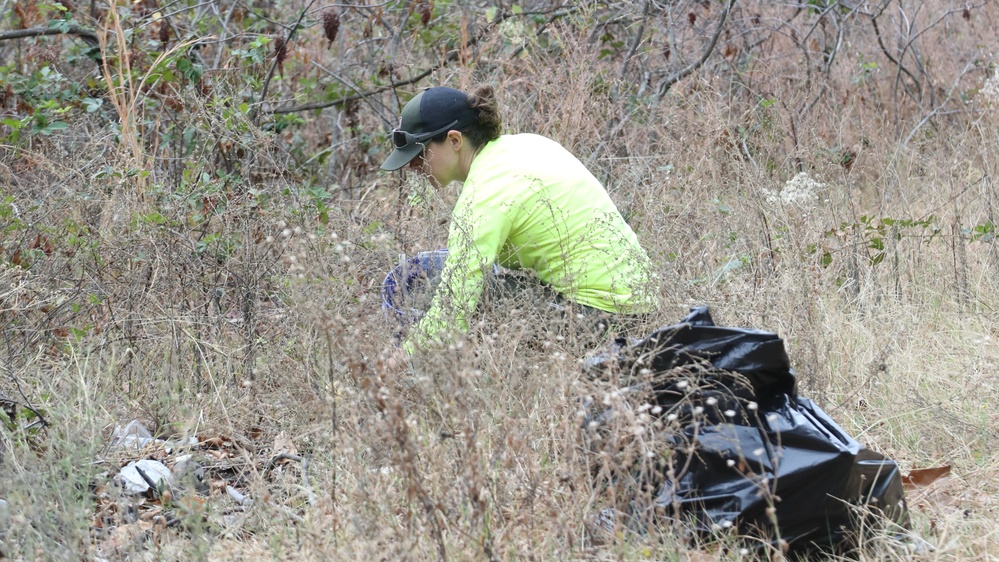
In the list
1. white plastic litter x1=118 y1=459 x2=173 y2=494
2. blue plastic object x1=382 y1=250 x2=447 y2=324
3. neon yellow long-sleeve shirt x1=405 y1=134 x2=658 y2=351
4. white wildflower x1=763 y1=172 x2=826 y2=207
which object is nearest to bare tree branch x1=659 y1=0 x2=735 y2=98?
white wildflower x1=763 y1=172 x2=826 y2=207

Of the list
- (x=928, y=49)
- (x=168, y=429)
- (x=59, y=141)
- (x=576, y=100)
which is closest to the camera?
(x=168, y=429)

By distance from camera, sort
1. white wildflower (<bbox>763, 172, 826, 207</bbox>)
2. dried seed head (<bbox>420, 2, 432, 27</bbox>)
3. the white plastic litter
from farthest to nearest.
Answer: dried seed head (<bbox>420, 2, 432, 27</bbox>)
white wildflower (<bbox>763, 172, 826, 207</bbox>)
the white plastic litter

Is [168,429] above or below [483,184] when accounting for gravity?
below

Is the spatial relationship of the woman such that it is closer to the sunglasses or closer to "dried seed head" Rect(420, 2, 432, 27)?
the sunglasses

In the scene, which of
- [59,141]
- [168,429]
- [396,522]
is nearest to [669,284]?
[396,522]

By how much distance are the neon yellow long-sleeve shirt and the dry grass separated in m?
0.20

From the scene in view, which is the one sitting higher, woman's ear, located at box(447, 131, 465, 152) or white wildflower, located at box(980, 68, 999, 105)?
white wildflower, located at box(980, 68, 999, 105)

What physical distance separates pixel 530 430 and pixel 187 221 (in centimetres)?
241

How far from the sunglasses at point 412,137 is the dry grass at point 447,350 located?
0.36 m

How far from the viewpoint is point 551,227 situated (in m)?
3.17

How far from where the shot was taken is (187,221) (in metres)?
4.26

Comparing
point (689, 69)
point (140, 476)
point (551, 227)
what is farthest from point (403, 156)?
point (689, 69)

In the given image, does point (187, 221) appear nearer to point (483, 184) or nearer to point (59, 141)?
point (59, 141)

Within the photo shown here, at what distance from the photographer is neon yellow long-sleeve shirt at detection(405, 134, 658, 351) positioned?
313 centimetres
